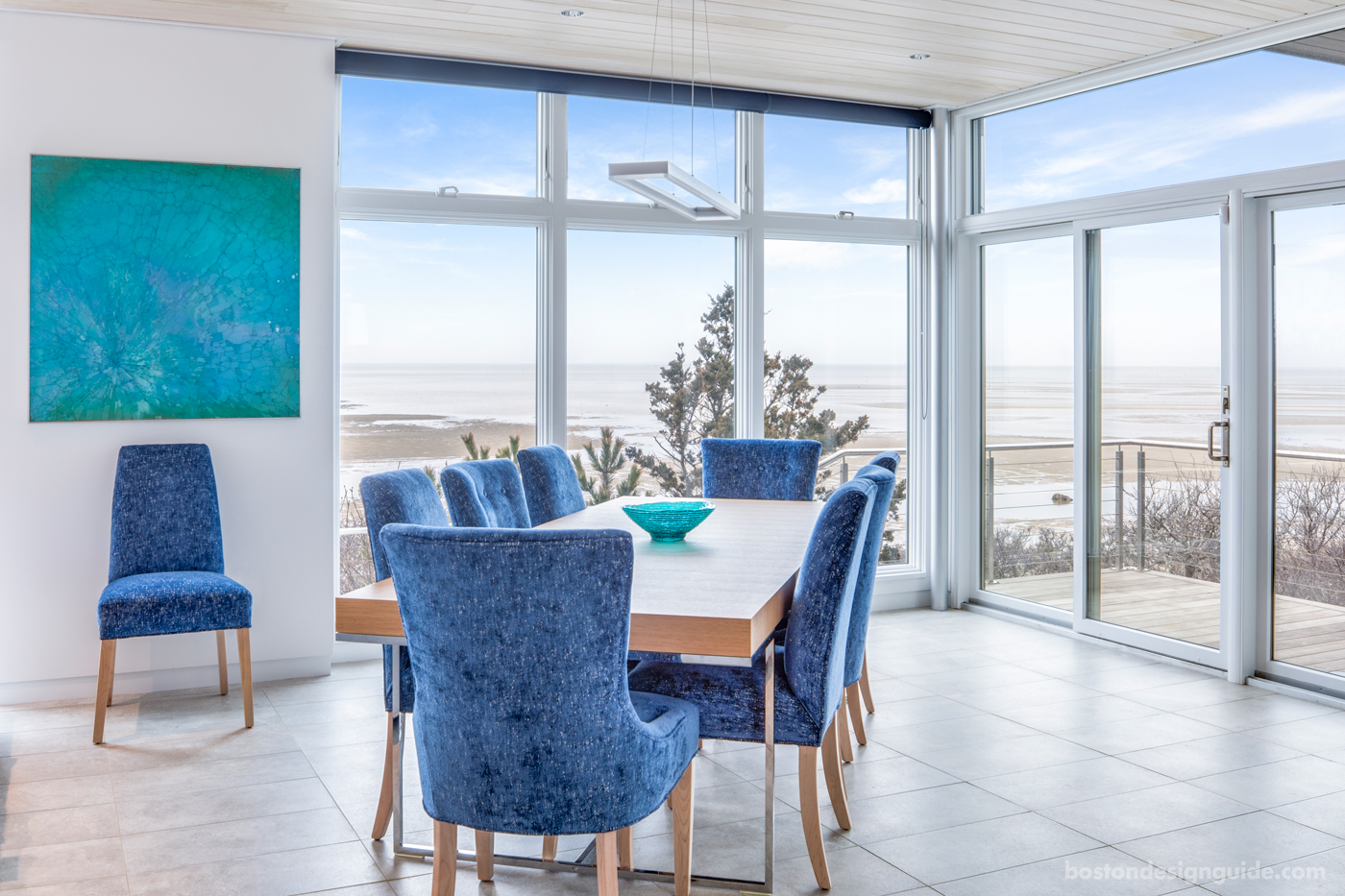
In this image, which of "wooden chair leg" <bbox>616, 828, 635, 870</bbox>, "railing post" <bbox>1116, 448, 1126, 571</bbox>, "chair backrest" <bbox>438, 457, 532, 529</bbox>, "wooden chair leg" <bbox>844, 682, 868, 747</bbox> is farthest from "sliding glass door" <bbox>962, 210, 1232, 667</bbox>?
"wooden chair leg" <bbox>616, 828, 635, 870</bbox>

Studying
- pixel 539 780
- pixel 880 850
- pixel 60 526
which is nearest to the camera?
pixel 539 780

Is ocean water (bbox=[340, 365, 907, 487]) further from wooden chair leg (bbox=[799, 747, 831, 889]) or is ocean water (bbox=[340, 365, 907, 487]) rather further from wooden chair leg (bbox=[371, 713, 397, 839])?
wooden chair leg (bbox=[799, 747, 831, 889])

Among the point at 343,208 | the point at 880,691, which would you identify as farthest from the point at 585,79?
the point at 880,691

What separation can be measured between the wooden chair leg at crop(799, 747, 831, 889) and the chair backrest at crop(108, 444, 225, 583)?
2.72 metres

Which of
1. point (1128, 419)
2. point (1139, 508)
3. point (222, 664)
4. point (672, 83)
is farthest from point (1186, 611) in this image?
point (222, 664)

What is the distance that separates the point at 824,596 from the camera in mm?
2568

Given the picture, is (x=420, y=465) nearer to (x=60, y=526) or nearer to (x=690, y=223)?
(x=60, y=526)

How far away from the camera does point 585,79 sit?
5.19 meters

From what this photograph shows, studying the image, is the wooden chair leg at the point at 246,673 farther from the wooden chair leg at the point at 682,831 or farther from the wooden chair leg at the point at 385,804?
the wooden chair leg at the point at 682,831

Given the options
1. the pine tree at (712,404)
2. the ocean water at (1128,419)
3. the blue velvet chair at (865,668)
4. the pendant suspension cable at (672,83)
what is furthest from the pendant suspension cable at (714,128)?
the blue velvet chair at (865,668)

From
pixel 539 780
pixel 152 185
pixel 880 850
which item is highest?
pixel 152 185

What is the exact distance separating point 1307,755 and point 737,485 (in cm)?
243

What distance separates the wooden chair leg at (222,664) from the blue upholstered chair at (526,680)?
250cm

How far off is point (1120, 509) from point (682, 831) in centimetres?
335
